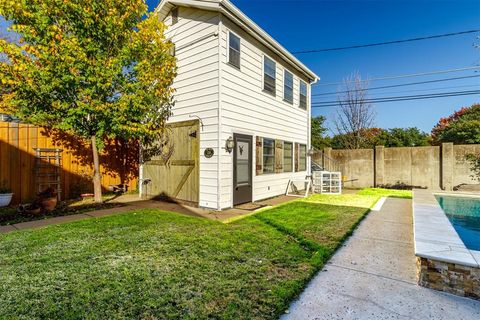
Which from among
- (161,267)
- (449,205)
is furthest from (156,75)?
(449,205)

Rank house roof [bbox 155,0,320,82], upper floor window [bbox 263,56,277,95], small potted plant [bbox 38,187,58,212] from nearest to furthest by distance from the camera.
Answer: small potted plant [bbox 38,187,58,212]
house roof [bbox 155,0,320,82]
upper floor window [bbox 263,56,277,95]

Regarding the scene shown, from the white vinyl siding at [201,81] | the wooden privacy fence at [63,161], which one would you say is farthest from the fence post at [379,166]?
the wooden privacy fence at [63,161]

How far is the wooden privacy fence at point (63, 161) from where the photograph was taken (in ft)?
21.7

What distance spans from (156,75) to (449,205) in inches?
368

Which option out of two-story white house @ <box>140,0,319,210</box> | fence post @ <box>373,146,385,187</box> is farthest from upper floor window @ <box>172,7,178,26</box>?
fence post @ <box>373,146,385,187</box>

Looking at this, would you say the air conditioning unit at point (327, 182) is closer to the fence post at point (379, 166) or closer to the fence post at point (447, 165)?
the fence post at point (379, 166)

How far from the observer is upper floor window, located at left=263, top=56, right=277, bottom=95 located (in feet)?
27.0

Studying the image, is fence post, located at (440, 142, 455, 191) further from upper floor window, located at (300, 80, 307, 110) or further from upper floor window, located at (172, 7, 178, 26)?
upper floor window, located at (172, 7, 178, 26)

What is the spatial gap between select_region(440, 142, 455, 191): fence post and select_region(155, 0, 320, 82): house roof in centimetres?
753

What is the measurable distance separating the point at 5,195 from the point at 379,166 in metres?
13.8

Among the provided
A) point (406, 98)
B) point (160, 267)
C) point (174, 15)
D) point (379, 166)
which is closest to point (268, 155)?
point (174, 15)

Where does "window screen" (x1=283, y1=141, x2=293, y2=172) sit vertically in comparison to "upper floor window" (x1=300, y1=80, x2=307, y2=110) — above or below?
below

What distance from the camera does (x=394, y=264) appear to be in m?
3.34

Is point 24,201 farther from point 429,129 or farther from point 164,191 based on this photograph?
point 429,129
